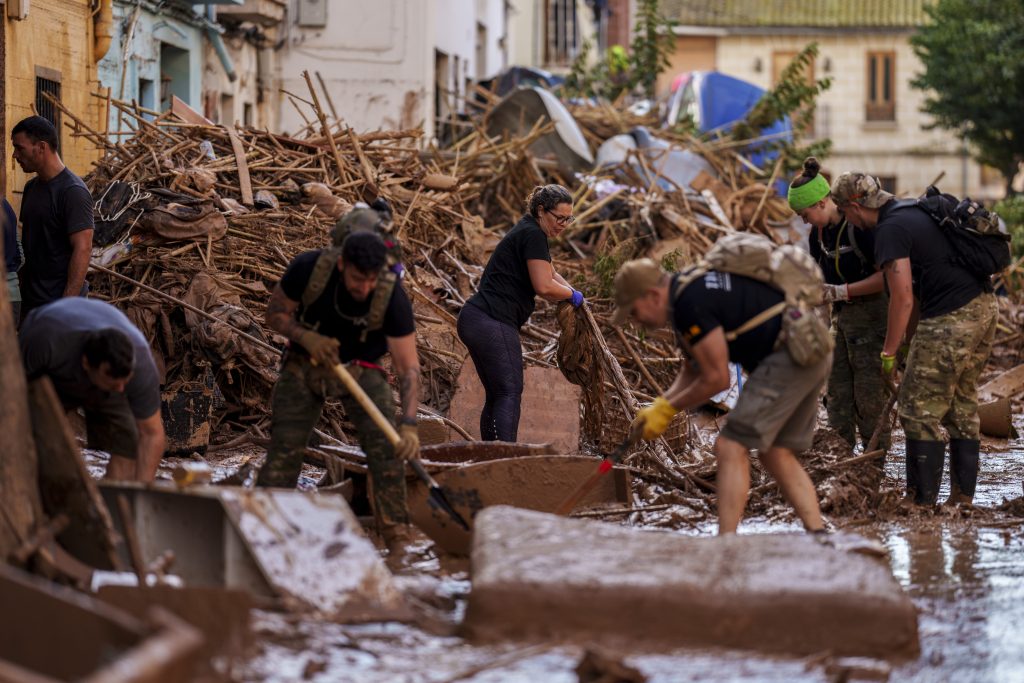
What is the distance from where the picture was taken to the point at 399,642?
17.4ft

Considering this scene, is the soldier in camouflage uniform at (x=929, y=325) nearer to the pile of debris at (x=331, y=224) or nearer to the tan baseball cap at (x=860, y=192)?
the tan baseball cap at (x=860, y=192)

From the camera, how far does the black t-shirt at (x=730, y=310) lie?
6.23 meters

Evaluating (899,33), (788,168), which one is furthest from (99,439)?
(899,33)

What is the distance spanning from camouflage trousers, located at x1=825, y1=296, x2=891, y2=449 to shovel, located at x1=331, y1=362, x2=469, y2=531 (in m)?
3.31

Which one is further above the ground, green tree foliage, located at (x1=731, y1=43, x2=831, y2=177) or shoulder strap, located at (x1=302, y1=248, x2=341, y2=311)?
green tree foliage, located at (x1=731, y1=43, x2=831, y2=177)

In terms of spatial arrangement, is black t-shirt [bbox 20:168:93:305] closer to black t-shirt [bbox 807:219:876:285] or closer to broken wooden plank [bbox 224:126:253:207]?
broken wooden plank [bbox 224:126:253:207]

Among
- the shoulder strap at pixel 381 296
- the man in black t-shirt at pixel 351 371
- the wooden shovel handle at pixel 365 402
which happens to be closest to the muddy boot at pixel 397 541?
the man in black t-shirt at pixel 351 371

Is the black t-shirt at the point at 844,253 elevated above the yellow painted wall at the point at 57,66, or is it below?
below

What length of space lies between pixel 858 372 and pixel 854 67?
40.3 m

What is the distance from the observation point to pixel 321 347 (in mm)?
6559

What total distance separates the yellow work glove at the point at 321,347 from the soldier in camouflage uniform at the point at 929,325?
10.7 feet

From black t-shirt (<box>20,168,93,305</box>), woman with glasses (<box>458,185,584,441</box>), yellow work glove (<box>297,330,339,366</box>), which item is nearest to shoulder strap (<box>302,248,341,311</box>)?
yellow work glove (<box>297,330,339,366</box>)

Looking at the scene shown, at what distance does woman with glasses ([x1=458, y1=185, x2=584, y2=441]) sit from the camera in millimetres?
8594

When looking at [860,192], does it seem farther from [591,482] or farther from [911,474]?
[591,482]
